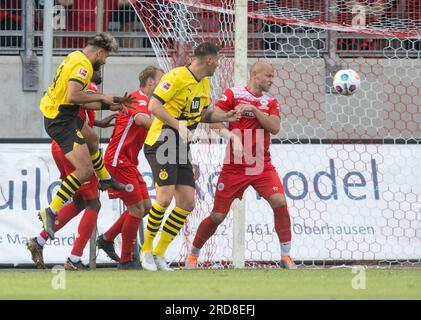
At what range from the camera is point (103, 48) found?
1050 cm

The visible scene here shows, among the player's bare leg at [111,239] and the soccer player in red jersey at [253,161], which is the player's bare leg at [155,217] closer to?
the soccer player in red jersey at [253,161]

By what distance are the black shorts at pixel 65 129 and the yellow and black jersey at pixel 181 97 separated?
707 mm

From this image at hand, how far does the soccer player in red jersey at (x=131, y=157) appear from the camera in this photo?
37.1ft

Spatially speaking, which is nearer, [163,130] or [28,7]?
[163,130]

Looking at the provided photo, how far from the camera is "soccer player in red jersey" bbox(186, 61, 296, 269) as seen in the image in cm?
1098

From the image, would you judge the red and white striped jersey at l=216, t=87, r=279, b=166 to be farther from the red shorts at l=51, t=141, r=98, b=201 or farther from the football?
the red shorts at l=51, t=141, r=98, b=201

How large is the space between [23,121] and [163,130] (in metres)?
5.30

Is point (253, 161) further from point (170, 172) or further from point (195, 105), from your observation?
point (170, 172)

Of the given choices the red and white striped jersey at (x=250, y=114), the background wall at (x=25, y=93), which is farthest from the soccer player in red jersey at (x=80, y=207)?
the background wall at (x=25, y=93)

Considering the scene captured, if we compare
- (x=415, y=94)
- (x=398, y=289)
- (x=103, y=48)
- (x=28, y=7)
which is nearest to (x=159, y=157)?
(x=103, y=48)

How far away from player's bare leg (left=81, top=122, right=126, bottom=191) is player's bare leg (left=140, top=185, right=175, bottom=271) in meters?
0.54

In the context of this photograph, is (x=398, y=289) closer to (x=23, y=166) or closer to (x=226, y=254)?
(x=226, y=254)

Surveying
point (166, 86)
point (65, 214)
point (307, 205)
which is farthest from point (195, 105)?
point (307, 205)

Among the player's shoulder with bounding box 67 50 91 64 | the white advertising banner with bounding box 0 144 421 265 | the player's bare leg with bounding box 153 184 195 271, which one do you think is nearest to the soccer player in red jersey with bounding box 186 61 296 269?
the player's bare leg with bounding box 153 184 195 271
